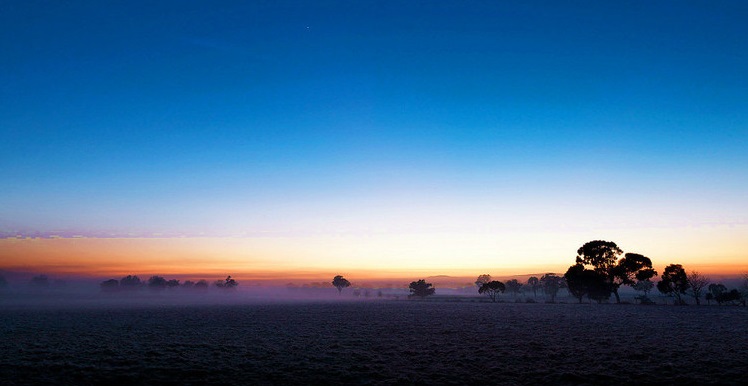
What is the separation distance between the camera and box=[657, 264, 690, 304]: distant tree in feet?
289

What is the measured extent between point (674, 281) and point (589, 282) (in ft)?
55.3

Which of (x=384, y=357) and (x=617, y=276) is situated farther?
(x=617, y=276)

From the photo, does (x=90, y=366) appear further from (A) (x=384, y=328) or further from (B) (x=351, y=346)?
(A) (x=384, y=328)

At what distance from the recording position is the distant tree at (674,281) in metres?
87.9

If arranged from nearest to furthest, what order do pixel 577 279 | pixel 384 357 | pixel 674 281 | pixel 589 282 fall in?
pixel 384 357 → pixel 674 281 → pixel 589 282 → pixel 577 279

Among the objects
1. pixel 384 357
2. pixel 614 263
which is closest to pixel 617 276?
pixel 614 263

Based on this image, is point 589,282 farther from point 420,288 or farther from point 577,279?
point 420,288

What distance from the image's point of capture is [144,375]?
20.2m

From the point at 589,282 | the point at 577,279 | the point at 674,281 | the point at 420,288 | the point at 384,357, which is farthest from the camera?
the point at 420,288

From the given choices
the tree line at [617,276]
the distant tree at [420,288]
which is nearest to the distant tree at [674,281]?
the tree line at [617,276]

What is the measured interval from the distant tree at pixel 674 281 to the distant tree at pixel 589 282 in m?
11.2

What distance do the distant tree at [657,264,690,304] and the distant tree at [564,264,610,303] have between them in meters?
11.2

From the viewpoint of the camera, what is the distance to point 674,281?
89062 millimetres

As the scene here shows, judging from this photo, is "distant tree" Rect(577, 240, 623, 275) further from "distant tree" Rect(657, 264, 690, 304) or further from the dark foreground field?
the dark foreground field
